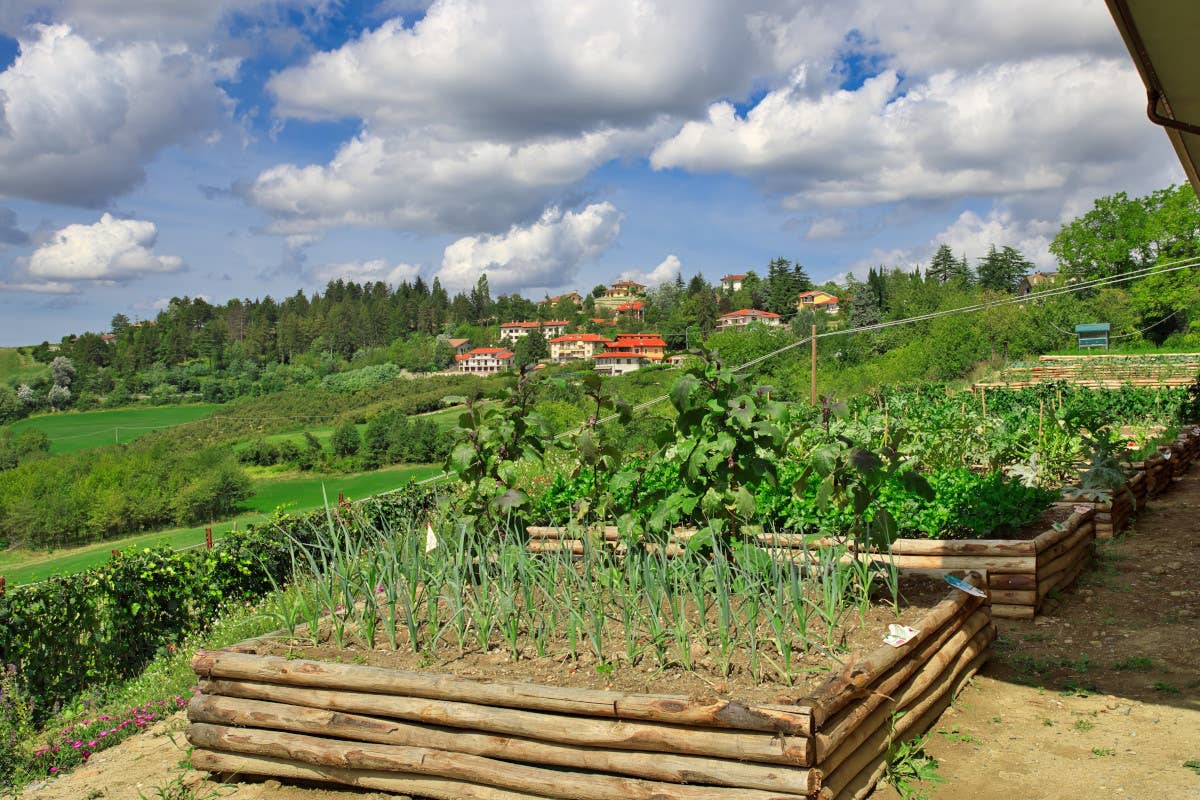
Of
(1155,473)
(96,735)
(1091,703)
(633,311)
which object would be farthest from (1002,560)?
(633,311)

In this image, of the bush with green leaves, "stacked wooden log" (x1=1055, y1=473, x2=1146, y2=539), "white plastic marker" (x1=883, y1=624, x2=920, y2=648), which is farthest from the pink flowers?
"stacked wooden log" (x1=1055, y1=473, x2=1146, y2=539)

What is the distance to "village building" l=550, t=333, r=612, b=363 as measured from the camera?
327ft

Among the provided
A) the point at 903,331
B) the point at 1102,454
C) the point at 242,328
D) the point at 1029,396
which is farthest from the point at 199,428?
the point at 1102,454

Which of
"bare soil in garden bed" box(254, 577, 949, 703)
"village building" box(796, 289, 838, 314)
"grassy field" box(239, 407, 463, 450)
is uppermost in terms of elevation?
"village building" box(796, 289, 838, 314)

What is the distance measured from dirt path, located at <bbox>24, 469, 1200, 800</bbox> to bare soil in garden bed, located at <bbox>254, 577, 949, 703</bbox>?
50cm

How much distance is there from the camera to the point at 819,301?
115 meters

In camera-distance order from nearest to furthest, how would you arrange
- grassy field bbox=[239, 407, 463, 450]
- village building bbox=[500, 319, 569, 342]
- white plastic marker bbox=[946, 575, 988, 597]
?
1. white plastic marker bbox=[946, 575, 988, 597]
2. grassy field bbox=[239, 407, 463, 450]
3. village building bbox=[500, 319, 569, 342]

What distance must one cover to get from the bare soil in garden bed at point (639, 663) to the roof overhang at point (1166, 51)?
224 cm

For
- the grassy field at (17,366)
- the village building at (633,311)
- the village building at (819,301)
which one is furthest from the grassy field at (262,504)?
the village building at (633,311)

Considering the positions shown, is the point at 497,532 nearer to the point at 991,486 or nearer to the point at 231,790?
the point at 231,790

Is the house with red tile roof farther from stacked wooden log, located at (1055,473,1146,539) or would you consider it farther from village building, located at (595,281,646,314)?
stacked wooden log, located at (1055,473,1146,539)

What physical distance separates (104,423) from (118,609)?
9985 cm

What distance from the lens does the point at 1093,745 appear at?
3301mm

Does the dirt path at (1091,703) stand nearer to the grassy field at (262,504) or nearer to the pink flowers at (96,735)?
the pink flowers at (96,735)
